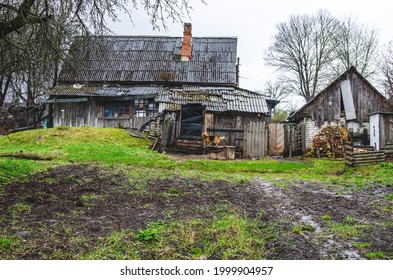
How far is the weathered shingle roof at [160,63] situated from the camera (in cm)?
2439

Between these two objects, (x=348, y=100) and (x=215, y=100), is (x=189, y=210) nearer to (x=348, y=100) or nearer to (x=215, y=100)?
(x=215, y=100)

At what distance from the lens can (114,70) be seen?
2520cm

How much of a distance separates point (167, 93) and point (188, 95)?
151 centimetres

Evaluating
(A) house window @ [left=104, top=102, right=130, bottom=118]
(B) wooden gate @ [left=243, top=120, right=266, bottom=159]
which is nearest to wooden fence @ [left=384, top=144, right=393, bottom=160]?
(B) wooden gate @ [left=243, top=120, right=266, bottom=159]

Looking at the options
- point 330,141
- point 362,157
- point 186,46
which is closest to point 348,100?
Answer: point 330,141

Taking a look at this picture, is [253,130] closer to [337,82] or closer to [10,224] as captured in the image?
[337,82]

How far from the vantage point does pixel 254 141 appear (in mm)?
16250

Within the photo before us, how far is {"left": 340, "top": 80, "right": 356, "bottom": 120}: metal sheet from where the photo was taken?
1927 centimetres

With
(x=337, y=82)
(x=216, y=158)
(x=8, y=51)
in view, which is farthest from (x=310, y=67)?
(x=8, y=51)

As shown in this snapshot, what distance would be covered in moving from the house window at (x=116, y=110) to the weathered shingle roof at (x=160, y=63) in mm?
2390

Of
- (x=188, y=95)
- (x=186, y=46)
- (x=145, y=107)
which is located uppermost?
(x=186, y=46)

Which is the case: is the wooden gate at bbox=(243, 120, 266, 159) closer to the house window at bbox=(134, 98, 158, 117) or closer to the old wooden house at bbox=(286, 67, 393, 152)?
the old wooden house at bbox=(286, 67, 393, 152)

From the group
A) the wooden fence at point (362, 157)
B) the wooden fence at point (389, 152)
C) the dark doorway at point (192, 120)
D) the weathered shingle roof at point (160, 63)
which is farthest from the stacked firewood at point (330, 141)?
the weathered shingle roof at point (160, 63)

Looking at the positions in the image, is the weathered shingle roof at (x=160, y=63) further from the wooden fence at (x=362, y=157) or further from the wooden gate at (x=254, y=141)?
the wooden fence at (x=362, y=157)
